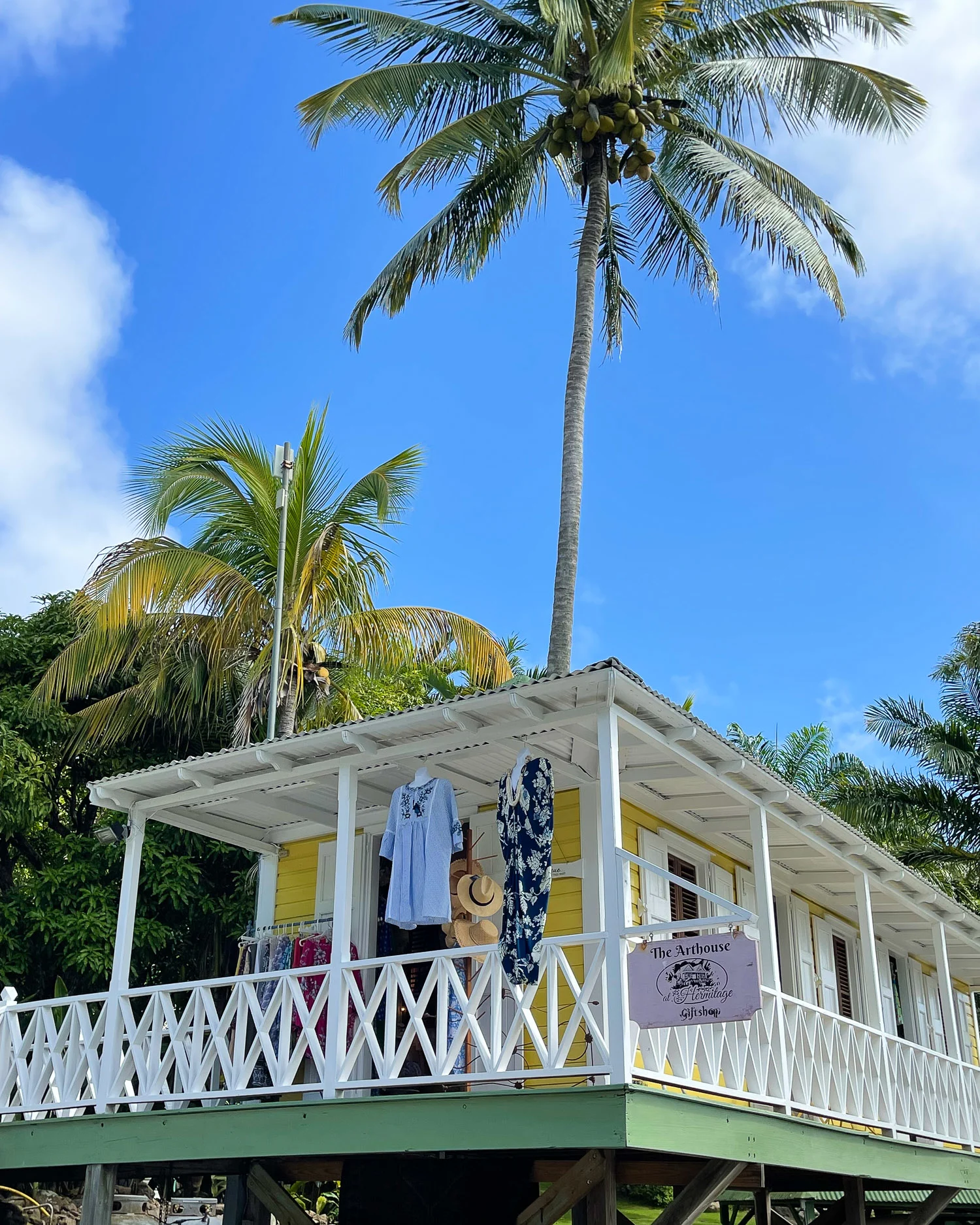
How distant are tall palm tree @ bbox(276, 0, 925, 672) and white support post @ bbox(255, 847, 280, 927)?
399 centimetres

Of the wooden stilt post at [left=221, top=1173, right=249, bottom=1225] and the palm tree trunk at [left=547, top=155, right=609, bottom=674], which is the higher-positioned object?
the palm tree trunk at [left=547, top=155, right=609, bottom=674]

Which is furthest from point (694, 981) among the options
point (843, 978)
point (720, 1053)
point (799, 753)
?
point (799, 753)

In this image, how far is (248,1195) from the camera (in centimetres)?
1084

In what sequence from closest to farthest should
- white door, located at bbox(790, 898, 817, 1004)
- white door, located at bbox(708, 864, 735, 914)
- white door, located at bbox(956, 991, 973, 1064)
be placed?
1. white door, located at bbox(708, 864, 735, 914)
2. white door, located at bbox(790, 898, 817, 1004)
3. white door, located at bbox(956, 991, 973, 1064)

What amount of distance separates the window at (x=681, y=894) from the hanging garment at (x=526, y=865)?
153 inches

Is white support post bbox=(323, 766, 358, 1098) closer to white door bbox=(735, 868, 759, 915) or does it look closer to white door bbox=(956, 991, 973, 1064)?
white door bbox=(735, 868, 759, 915)

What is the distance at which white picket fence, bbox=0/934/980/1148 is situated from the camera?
8.48m

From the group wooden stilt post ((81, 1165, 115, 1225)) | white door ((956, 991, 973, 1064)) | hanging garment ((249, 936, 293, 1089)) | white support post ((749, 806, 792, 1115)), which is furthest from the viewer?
white door ((956, 991, 973, 1064))

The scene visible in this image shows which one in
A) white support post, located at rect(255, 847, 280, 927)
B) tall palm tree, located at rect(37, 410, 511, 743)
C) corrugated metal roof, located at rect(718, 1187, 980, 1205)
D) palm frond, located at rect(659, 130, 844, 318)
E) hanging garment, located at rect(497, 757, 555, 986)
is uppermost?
palm frond, located at rect(659, 130, 844, 318)

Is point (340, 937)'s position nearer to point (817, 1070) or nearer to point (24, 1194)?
point (817, 1070)

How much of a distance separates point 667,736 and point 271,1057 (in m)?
3.67

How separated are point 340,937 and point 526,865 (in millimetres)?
1828

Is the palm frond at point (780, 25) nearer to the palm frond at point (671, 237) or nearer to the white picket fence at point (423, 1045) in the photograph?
the palm frond at point (671, 237)

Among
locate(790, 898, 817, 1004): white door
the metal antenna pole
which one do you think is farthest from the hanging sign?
the metal antenna pole
